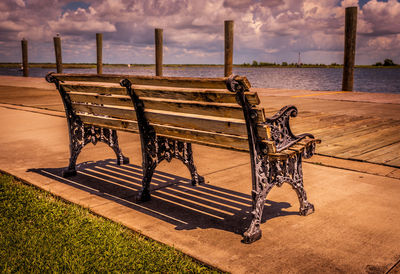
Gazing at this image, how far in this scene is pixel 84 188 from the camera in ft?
13.8

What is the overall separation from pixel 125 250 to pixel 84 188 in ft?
5.27

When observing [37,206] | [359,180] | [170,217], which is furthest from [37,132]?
[359,180]

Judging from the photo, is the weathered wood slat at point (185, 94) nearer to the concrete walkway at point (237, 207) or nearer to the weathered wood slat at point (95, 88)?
the weathered wood slat at point (95, 88)

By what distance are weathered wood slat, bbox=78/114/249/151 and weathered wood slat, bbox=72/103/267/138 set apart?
1.9 inches

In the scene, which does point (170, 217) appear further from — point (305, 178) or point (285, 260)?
point (305, 178)

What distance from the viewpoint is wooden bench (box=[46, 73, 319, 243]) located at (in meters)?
2.93

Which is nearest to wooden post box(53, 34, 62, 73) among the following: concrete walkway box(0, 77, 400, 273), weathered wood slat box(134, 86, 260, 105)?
concrete walkway box(0, 77, 400, 273)

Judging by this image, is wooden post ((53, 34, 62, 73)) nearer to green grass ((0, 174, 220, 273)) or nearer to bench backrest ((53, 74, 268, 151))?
bench backrest ((53, 74, 268, 151))

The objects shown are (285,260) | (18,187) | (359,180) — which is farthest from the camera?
(359,180)

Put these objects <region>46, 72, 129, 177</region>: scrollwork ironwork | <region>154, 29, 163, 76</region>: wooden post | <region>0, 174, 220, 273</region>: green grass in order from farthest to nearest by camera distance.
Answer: <region>154, 29, 163, 76</region>: wooden post → <region>46, 72, 129, 177</region>: scrollwork ironwork → <region>0, 174, 220, 273</region>: green grass

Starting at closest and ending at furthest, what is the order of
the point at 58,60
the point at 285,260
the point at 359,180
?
the point at 285,260, the point at 359,180, the point at 58,60

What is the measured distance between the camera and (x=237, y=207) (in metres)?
3.67

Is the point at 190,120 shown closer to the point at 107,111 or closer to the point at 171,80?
the point at 171,80

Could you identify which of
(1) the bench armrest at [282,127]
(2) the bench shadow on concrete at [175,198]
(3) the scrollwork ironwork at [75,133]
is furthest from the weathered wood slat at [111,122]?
(1) the bench armrest at [282,127]
